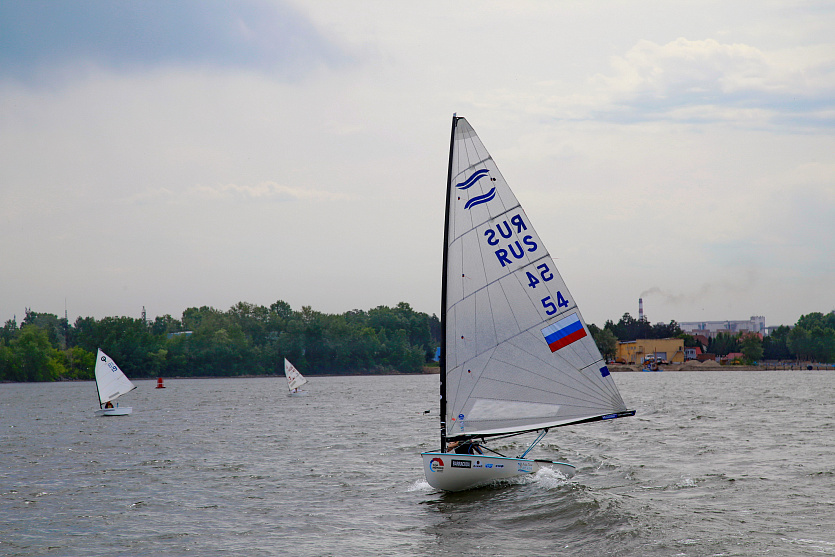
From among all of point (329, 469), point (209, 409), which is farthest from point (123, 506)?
point (209, 409)

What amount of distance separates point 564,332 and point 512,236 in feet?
10.2

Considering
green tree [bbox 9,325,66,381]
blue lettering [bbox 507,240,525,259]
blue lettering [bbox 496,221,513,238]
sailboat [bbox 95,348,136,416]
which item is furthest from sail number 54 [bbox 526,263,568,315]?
green tree [bbox 9,325,66,381]

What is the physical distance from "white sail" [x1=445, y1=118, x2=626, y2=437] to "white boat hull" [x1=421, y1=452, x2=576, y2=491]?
771 mm

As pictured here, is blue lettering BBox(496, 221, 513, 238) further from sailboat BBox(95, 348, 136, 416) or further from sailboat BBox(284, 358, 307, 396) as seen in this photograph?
sailboat BBox(284, 358, 307, 396)

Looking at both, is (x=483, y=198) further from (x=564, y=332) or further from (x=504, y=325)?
(x=564, y=332)

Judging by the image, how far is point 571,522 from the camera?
2033cm

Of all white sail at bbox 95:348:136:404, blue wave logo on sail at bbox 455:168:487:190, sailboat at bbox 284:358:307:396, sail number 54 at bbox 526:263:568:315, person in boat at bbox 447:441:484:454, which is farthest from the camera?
sailboat at bbox 284:358:307:396

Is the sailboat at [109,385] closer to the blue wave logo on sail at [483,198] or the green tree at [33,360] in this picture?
the blue wave logo on sail at [483,198]

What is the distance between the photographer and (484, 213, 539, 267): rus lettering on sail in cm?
2166

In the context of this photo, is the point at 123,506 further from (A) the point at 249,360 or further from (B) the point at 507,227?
(A) the point at 249,360

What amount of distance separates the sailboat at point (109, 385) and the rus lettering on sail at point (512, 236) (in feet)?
153

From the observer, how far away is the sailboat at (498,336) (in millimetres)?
21656

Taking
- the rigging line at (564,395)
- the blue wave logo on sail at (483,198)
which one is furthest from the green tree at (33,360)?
the blue wave logo on sail at (483,198)

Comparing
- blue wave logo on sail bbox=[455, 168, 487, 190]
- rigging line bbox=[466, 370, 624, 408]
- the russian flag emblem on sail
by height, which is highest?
blue wave logo on sail bbox=[455, 168, 487, 190]
